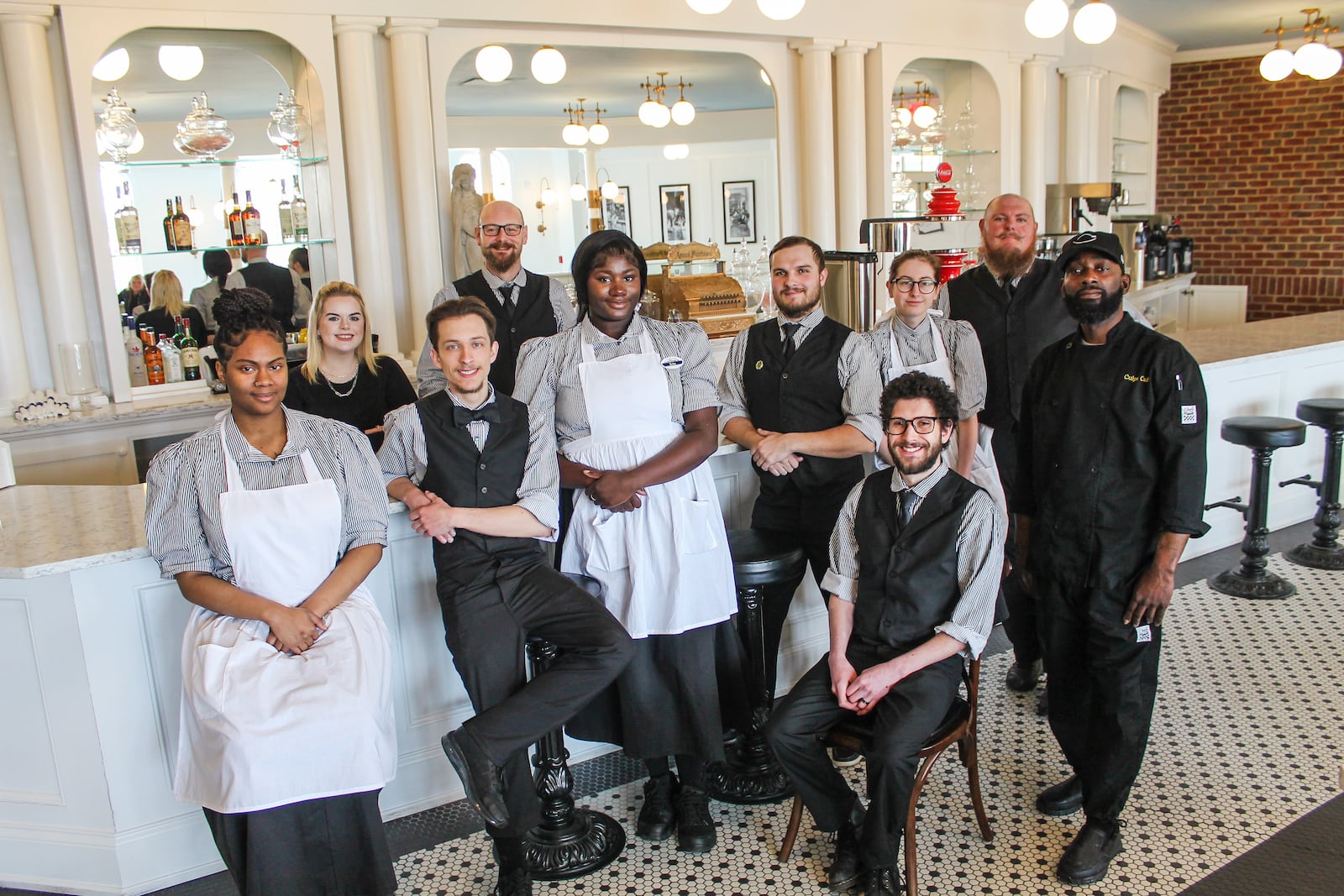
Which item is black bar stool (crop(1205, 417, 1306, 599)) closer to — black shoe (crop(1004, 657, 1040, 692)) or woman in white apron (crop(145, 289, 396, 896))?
black shoe (crop(1004, 657, 1040, 692))

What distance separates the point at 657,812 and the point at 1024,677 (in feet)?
4.72

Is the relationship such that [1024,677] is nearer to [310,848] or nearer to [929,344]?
[929,344]

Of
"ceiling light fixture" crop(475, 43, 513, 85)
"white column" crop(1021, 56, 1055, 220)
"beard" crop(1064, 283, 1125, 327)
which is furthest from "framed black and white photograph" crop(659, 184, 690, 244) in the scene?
"beard" crop(1064, 283, 1125, 327)

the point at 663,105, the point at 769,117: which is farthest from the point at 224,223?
the point at 769,117

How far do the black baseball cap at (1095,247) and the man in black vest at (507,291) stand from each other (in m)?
1.59

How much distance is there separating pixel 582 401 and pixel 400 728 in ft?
3.41

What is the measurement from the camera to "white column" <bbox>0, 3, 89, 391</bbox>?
395 centimetres

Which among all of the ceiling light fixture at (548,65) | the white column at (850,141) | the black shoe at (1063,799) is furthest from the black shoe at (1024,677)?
the ceiling light fixture at (548,65)

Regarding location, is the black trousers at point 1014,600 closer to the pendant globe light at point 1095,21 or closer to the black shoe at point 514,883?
the black shoe at point 514,883

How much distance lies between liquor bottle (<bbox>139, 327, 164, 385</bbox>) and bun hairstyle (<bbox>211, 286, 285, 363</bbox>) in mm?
2424

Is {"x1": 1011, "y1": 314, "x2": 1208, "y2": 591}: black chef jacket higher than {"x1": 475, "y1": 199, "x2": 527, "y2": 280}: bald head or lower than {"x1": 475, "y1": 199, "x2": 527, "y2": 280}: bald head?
lower

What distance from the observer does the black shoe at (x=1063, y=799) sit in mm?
2805

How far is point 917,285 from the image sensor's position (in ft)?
10.8

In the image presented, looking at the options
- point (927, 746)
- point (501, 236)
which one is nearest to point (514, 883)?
point (927, 746)
